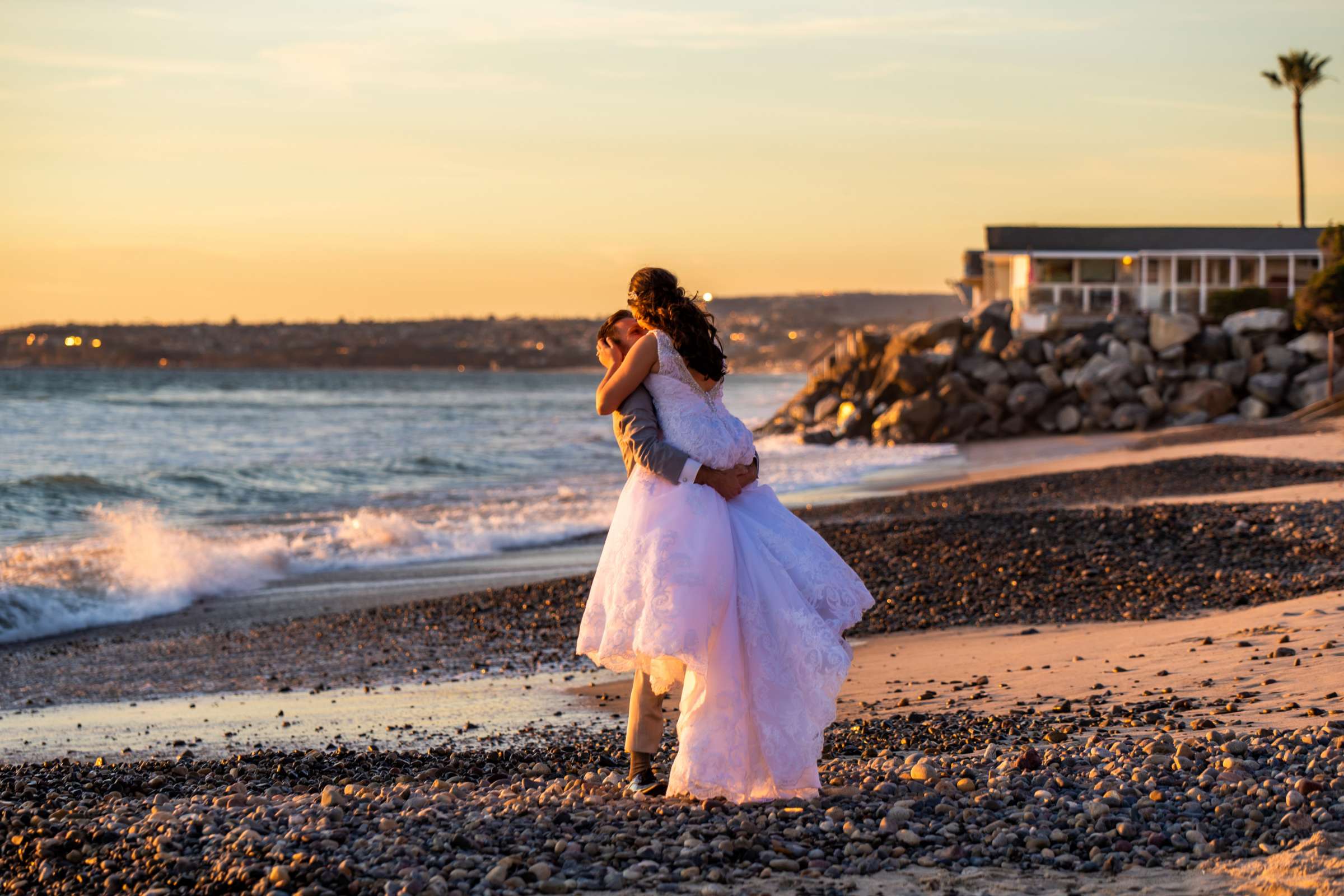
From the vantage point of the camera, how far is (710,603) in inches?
190

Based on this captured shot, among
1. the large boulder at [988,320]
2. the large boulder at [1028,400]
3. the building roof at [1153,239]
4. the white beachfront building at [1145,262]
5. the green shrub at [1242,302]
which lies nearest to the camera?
the large boulder at [1028,400]

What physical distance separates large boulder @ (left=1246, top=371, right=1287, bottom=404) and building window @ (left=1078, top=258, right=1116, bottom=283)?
1558 cm

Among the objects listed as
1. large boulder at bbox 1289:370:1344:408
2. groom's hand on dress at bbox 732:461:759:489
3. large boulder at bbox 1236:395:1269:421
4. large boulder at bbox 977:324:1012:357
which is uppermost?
large boulder at bbox 977:324:1012:357

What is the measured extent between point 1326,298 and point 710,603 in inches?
1147

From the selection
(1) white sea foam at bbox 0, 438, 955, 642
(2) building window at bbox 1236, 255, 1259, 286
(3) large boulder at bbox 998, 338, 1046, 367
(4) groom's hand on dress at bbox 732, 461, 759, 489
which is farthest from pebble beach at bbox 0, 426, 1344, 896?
(2) building window at bbox 1236, 255, 1259, 286

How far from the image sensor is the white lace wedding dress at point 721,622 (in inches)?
189

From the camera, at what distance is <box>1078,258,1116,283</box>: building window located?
45594 millimetres

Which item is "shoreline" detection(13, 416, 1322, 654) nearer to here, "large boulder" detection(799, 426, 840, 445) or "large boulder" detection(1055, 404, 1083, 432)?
"large boulder" detection(1055, 404, 1083, 432)

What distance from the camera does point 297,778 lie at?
5.80 meters

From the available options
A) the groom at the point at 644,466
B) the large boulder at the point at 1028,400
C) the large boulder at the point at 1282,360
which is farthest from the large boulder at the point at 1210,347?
the groom at the point at 644,466

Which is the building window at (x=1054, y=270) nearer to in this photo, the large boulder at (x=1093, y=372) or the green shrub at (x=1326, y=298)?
the large boulder at (x=1093, y=372)

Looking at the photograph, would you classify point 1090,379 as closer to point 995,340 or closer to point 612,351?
point 995,340

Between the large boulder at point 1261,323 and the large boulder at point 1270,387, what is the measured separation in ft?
8.52

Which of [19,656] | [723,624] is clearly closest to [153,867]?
[723,624]
